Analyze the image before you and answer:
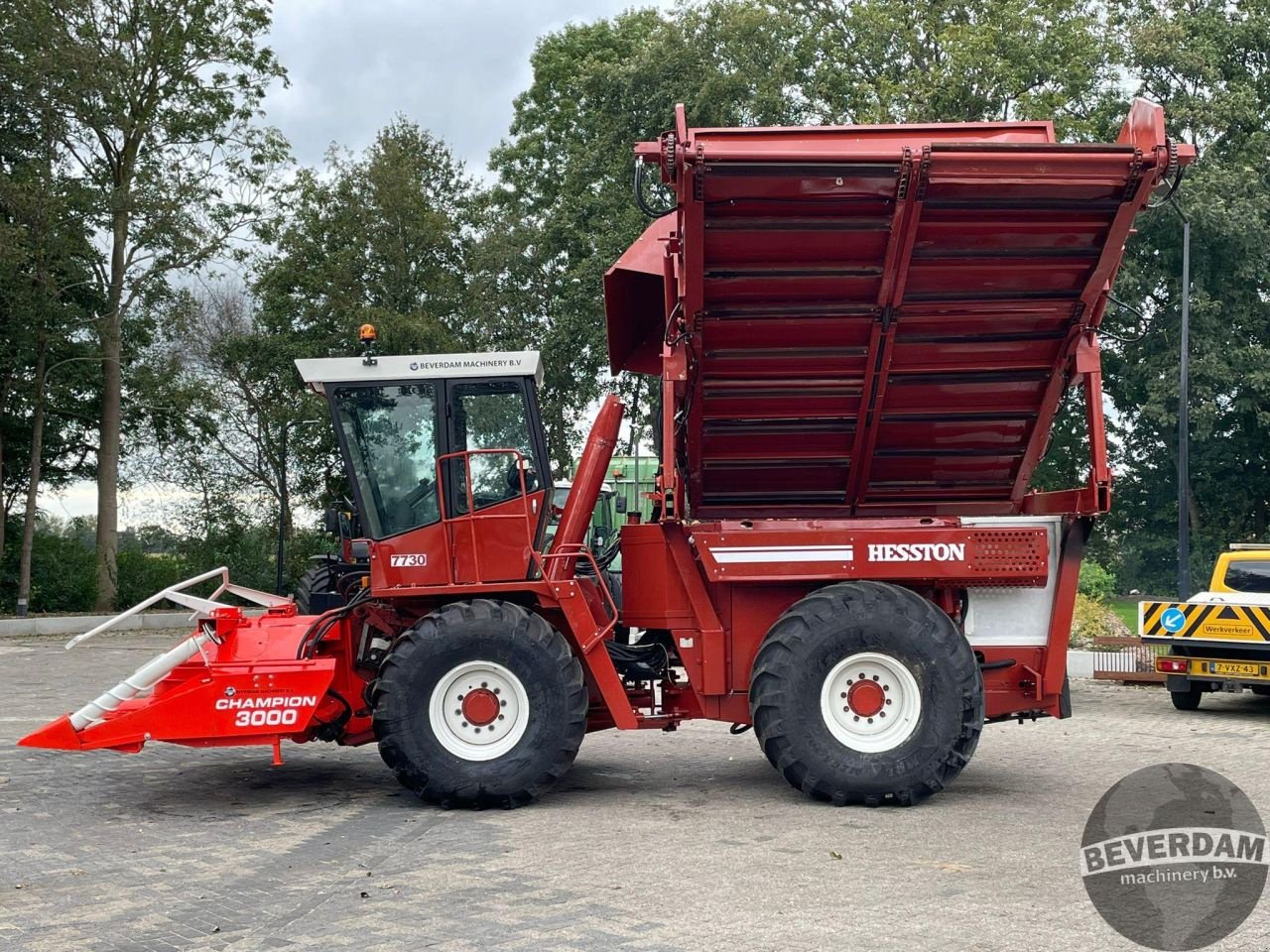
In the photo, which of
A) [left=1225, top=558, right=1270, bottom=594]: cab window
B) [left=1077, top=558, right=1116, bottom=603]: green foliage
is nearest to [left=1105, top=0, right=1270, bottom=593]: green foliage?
[left=1077, top=558, right=1116, bottom=603]: green foliage

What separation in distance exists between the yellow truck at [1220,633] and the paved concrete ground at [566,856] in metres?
2.31

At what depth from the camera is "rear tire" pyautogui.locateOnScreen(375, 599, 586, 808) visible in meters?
8.22

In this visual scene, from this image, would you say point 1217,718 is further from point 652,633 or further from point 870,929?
point 870,929

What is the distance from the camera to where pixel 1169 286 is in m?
32.7

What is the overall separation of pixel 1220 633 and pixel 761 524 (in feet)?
22.3

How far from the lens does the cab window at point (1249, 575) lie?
13.9 meters

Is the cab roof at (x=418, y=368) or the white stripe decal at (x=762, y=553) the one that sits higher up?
the cab roof at (x=418, y=368)

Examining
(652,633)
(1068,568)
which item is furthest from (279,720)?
(1068,568)

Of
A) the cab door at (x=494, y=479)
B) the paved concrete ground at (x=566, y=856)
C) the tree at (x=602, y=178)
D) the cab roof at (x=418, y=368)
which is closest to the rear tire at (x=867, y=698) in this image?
the paved concrete ground at (x=566, y=856)

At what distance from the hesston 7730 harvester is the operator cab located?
2cm

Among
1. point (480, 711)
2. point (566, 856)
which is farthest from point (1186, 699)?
point (566, 856)

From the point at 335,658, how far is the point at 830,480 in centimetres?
350

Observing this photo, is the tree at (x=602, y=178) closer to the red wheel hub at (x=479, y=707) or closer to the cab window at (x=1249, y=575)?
the cab window at (x=1249, y=575)

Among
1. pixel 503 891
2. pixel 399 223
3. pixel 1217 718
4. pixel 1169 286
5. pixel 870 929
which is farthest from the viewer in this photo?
pixel 1169 286
